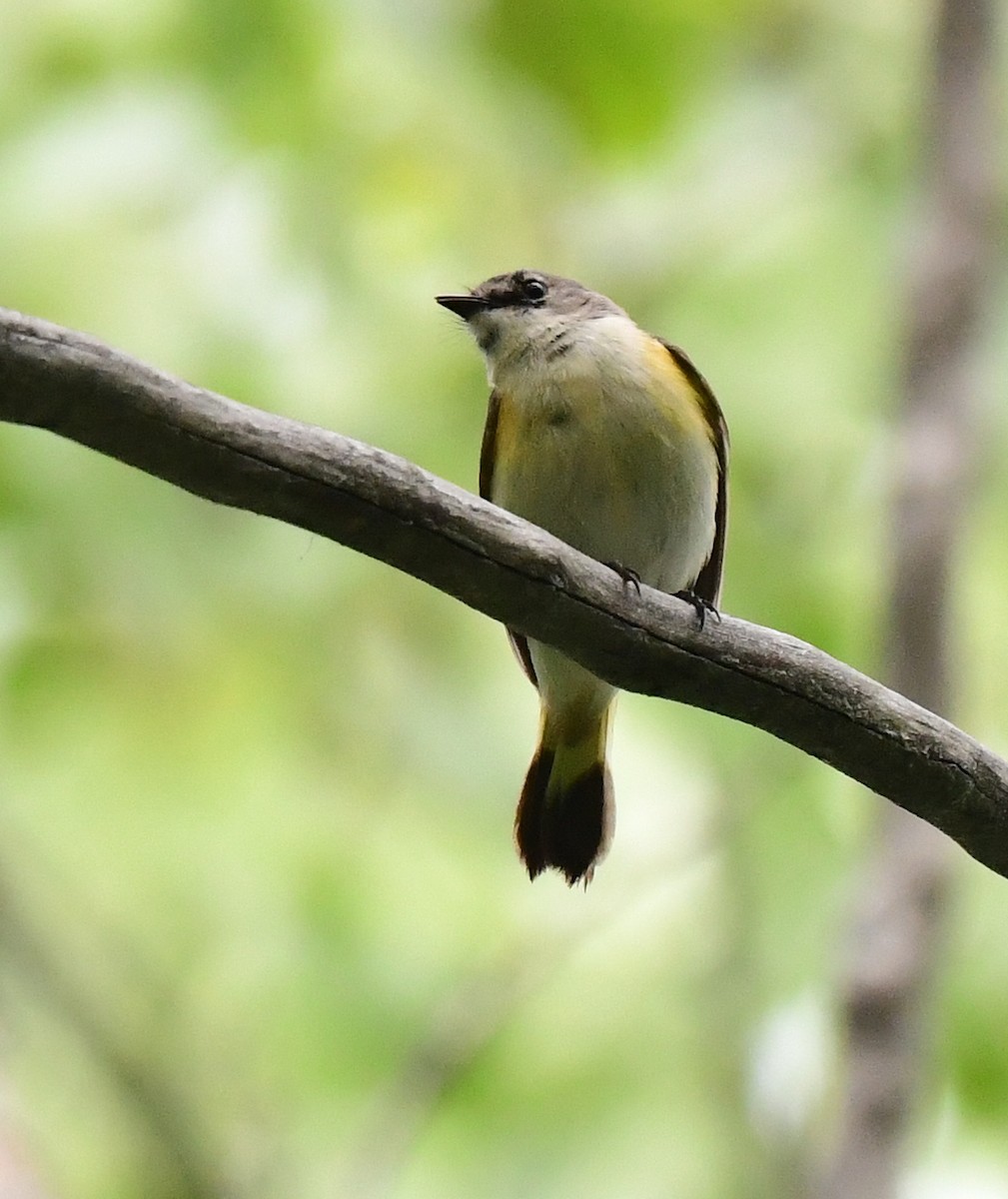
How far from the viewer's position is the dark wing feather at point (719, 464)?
4.08m

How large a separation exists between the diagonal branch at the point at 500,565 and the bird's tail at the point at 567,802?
118 cm

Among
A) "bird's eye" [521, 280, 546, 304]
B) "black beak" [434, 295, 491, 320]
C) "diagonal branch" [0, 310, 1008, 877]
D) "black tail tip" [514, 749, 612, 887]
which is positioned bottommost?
"diagonal branch" [0, 310, 1008, 877]

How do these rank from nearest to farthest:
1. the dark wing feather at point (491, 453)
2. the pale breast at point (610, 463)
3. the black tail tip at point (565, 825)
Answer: the pale breast at point (610, 463) < the black tail tip at point (565, 825) < the dark wing feather at point (491, 453)

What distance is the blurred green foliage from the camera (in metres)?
4.77

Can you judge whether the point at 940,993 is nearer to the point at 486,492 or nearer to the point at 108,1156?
the point at 486,492

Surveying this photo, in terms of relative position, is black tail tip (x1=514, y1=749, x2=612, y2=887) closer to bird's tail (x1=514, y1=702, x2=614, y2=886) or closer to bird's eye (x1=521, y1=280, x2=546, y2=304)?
bird's tail (x1=514, y1=702, x2=614, y2=886)

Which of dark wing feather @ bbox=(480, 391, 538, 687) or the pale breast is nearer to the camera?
the pale breast

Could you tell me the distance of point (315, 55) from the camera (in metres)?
4.98

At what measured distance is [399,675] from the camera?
539 centimetres

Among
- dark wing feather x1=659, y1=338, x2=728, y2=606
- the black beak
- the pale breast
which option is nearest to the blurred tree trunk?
dark wing feather x1=659, y1=338, x2=728, y2=606

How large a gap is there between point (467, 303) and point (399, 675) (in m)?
1.48

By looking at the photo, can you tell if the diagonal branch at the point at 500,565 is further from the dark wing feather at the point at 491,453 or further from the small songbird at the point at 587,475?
the dark wing feather at the point at 491,453

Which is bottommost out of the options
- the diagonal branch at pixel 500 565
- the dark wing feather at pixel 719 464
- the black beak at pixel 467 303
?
the diagonal branch at pixel 500 565

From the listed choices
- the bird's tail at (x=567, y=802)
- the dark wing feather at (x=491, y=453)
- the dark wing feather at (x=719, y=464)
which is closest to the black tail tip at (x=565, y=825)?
the bird's tail at (x=567, y=802)
